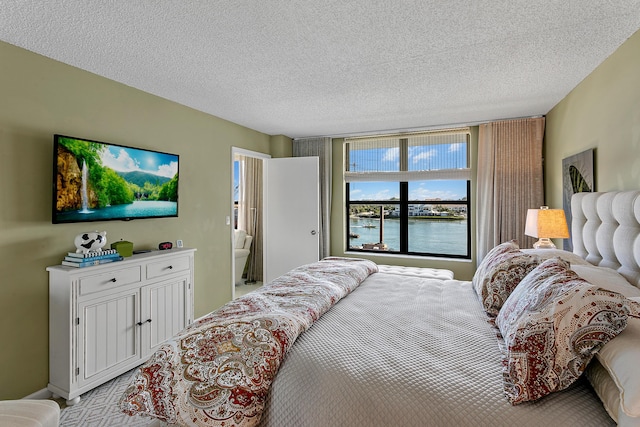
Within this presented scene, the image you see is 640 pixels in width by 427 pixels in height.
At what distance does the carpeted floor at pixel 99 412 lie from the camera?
192 centimetres

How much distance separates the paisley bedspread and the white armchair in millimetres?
3734

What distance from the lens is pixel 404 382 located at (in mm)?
1134

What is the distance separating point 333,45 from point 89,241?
228cm

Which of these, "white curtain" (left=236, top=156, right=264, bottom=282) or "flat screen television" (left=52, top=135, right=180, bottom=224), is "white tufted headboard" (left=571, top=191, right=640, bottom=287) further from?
"white curtain" (left=236, top=156, right=264, bottom=282)

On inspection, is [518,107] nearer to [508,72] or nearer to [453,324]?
[508,72]

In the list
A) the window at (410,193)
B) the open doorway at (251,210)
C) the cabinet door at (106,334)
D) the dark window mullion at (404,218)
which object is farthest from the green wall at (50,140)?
the open doorway at (251,210)

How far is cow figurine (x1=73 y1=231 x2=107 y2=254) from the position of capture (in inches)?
88.0

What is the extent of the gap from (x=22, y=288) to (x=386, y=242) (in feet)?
13.6

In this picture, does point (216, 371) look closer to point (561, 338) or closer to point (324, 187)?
point (561, 338)

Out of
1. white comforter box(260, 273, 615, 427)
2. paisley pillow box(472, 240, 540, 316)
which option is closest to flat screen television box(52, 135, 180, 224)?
white comforter box(260, 273, 615, 427)

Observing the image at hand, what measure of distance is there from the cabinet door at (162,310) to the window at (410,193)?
2.78 meters

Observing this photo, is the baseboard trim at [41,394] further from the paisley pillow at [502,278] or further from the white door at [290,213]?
the paisley pillow at [502,278]

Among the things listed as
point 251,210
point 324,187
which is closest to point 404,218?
point 324,187

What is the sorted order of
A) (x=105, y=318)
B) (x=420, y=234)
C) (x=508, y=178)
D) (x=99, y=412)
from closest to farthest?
(x=99, y=412), (x=105, y=318), (x=508, y=178), (x=420, y=234)
